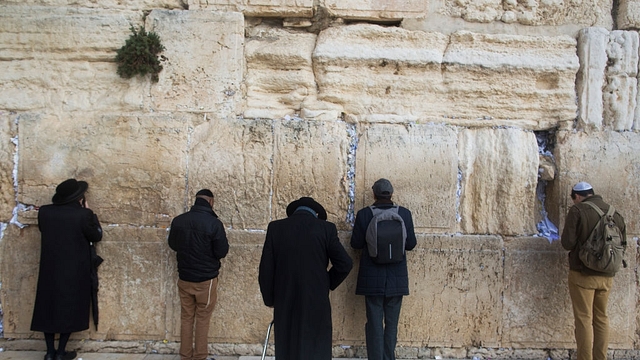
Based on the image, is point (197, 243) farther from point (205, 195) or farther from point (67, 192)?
point (67, 192)

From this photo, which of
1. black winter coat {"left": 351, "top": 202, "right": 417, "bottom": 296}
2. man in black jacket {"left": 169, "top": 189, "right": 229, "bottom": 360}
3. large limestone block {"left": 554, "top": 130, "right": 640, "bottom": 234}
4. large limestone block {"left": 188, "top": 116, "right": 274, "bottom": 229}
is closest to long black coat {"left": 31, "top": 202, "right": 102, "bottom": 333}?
man in black jacket {"left": 169, "top": 189, "right": 229, "bottom": 360}

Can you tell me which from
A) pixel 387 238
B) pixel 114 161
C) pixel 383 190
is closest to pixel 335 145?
pixel 383 190

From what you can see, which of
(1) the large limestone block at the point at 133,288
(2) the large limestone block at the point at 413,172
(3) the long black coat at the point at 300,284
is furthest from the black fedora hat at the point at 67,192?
(2) the large limestone block at the point at 413,172

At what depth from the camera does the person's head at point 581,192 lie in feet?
13.5

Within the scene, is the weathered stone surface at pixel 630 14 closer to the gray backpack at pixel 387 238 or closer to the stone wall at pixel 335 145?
the stone wall at pixel 335 145

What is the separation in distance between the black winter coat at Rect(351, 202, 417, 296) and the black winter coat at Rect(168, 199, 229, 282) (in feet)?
4.08

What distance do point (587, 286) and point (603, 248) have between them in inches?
15.6

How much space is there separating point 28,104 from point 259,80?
2397 millimetres

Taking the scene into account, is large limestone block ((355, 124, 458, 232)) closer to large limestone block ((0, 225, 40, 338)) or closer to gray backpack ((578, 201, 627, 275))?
gray backpack ((578, 201, 627, 275))

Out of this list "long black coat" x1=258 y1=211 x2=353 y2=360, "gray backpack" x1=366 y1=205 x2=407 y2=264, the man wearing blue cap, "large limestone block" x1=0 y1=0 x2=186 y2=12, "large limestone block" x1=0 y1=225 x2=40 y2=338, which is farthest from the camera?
"large limestone block" x1=0 y1=0 x2=186 y2=12

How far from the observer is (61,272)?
403 centimetres

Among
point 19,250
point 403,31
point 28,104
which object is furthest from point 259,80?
point 19,250

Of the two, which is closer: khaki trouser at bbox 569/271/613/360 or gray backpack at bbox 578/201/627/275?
gray backpack at bbox 578/201/627/275

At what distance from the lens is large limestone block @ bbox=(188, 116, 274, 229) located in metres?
4.49
